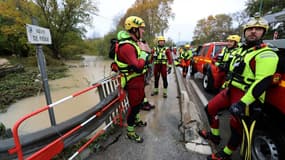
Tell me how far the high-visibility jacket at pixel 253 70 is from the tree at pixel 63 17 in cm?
2412

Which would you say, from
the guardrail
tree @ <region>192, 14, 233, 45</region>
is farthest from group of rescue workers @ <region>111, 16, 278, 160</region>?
tree @ <region>192, 14, 233, 45</region>

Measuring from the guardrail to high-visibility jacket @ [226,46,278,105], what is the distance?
79.5 inches

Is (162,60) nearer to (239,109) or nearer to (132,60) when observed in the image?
(132,60)

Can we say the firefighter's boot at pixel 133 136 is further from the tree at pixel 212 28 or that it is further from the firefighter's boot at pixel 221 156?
the tree at pixel 212 28

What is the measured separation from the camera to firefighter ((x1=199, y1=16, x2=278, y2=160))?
5.57 feet

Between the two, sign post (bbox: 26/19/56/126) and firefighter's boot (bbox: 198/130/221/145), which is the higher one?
sign post (bbox: 26/19/56/126)

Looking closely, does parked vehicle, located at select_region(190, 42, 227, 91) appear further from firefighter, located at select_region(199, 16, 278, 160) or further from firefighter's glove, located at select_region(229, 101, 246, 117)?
firefighter's glove, located at select_region(229, 101, 246, 117)

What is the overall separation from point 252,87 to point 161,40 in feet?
13.4

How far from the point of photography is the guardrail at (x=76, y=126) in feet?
5.55

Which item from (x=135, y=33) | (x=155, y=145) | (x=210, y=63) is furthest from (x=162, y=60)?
(x=155, y=145)

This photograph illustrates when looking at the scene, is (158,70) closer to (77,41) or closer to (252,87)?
(252,87)

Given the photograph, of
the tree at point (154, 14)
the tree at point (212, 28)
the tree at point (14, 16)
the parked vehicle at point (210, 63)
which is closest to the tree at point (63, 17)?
the tree at point (14, 16)

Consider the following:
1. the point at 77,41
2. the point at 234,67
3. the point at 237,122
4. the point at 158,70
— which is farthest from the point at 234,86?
the point at 77,41

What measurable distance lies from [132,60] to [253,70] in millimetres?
1540
